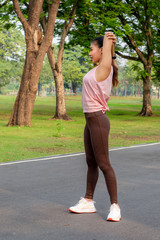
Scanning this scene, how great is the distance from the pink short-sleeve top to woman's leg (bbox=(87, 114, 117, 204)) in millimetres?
119

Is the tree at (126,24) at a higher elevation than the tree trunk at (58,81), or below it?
higher

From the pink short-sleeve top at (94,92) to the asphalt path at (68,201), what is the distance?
1274 millimetres

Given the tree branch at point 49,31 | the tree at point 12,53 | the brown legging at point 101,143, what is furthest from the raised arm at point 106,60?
the tree at point 12,53

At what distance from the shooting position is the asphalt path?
4277 millimetres

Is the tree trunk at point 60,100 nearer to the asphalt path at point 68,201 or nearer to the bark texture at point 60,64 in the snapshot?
the bark texture at point 60,64

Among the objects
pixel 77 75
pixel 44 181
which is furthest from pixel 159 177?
pixel 77 75

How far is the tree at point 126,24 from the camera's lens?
1001 inches

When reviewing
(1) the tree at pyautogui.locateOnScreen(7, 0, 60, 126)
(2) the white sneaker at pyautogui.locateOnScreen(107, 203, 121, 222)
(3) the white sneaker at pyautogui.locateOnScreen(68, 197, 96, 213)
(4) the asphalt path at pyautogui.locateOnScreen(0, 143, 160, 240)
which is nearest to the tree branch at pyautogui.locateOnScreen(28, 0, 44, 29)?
(1) the tree at pyautogui.locateOnScreen(7, 0, 60, 126)

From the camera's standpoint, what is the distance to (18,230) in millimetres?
4309

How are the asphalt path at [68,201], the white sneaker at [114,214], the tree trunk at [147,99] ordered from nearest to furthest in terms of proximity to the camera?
the asphalt path at [68,201], the white sneaker at [114,214], the tree trunk at [147,99]

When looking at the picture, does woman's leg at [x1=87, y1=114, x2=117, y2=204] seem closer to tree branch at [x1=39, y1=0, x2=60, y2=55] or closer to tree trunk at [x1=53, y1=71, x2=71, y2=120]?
tree branch at [x1=39, y1=0, x2=60, y2=55]

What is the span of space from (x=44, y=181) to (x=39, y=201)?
1.37 metres

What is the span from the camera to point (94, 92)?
4613mm

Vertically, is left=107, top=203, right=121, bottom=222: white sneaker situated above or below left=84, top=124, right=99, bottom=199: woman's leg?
below
